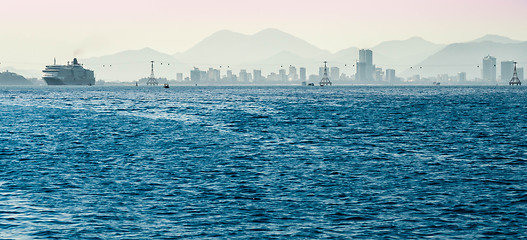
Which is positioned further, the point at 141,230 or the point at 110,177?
the point at 110,177

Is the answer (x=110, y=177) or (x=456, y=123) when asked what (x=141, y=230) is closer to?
(x=110, y=177)

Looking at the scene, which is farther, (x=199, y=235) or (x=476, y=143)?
(x=476, y=143)

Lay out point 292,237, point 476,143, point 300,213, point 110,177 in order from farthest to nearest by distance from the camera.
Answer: point 476,143 → point 110,177 → point 300,213 → point 292,237

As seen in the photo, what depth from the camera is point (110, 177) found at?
3831 centimetres

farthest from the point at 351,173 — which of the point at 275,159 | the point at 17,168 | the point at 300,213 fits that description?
the point at 17,168

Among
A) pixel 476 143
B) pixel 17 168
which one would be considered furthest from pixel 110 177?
pixel 476 143

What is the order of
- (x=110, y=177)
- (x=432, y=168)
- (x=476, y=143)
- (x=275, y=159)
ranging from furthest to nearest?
(x=476, y=143) → (x=275, y=159) → (x=432, y=168) → (x=110, y=177)

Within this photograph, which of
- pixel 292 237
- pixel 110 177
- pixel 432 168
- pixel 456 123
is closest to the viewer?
pixel 292 237

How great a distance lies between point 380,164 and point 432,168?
3.54m

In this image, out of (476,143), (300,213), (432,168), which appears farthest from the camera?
(476,143)

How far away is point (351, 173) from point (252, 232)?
623 inches

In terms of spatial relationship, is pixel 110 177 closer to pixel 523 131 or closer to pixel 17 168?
pixel 17 168

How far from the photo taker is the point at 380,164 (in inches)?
1730

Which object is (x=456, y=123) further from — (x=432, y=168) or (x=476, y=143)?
(x=432, y=168)
